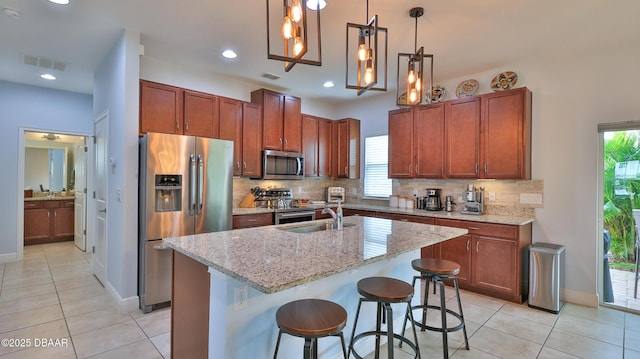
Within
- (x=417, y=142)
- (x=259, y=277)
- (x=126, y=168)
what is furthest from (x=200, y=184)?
(x=417, y=142)

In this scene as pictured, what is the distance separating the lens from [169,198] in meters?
3.27

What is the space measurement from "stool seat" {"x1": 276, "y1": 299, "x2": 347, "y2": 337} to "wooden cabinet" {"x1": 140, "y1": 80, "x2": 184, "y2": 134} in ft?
9.33

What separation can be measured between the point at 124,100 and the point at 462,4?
3.25 m

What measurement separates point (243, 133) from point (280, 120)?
2.20ft

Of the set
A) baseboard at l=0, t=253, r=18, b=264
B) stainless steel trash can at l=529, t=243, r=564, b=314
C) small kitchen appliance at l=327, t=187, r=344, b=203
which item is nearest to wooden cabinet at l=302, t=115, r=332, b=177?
small kitchen appliance at l=327, t=187, r=344, b=203

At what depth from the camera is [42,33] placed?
314 centimetres

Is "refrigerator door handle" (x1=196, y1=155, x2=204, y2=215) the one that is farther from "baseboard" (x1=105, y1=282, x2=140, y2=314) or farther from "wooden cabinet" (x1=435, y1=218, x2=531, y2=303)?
"wooden cabinet" (x1=435, y1=218, x2=531, y2=303)

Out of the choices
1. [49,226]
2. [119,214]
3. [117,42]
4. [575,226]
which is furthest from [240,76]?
[49,226]

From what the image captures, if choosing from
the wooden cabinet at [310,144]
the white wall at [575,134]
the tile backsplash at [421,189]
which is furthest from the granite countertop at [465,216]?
Result: the wooden cabinet at [310,144]

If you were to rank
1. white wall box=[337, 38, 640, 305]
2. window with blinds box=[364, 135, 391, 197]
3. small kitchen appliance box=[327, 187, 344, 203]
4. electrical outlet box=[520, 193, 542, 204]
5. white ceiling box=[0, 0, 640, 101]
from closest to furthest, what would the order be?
white ceiling box=[0, 0, 640, 101], white wall box=[337, 38, 640, 305], electrical outlet box=[520, 193, 542, 204], window with blinds box=[364, 135, 391, 197], small kitchen appliance box=[327, 187, 344, 203]

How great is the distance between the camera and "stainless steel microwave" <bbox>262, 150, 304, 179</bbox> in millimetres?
4590

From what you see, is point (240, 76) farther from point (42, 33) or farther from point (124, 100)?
point (42, 33)

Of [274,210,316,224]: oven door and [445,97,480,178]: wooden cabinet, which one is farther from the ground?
[445,97,480,178]: wooden cabinet

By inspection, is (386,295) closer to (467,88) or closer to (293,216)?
(293,216)
